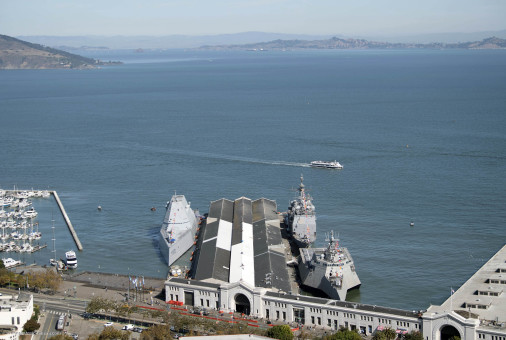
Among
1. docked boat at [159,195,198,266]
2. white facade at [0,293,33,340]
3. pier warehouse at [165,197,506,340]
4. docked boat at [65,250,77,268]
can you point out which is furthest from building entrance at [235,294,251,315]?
docked boat at [65,250,77,268]

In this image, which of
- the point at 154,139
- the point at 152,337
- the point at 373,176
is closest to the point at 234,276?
the point at 152,337

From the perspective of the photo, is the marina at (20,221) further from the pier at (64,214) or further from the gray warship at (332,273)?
the gray warship at (332,273)

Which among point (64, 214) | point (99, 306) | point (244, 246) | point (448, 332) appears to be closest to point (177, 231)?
point (244, 246)

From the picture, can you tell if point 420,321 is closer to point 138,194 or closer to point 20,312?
point 20,312

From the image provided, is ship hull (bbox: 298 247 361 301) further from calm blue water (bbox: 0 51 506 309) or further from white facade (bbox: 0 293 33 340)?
white facade (bbox: 0 293 33 340)

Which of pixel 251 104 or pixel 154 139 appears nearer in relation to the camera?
pixel 154 139

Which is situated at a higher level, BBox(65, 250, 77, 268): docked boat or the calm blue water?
the calm blue water
